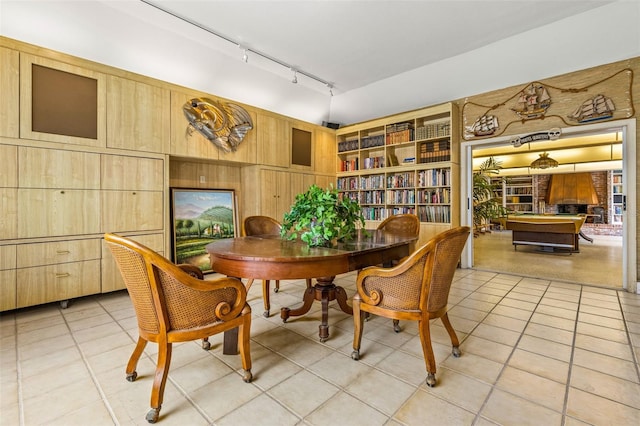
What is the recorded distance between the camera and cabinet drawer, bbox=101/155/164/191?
3.12m

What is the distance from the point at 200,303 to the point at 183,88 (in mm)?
3350

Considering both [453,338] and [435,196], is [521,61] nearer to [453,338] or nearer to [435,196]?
[435,196]

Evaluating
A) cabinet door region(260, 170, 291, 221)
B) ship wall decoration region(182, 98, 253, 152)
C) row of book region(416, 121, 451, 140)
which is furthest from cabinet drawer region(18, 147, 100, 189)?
row of book region(416, 121, 451, 140)

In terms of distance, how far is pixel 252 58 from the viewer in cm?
428

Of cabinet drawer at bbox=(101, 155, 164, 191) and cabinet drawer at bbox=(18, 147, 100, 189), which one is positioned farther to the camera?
cabinet drawer at bbox=(101, 155, 164, 191)

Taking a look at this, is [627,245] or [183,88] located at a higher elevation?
[183,88]

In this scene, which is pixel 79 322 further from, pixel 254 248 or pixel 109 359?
pixel 254 248

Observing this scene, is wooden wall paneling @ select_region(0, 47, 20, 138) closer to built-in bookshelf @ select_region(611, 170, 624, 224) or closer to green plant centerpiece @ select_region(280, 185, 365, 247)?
green plant centerpiece @ select_region(280, 185, 365, 247)

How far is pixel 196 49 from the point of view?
3.79 m

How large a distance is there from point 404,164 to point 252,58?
3107 millimetres

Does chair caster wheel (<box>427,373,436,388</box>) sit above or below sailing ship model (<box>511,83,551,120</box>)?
below

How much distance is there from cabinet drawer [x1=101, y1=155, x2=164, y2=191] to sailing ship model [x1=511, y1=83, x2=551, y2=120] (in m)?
5.04

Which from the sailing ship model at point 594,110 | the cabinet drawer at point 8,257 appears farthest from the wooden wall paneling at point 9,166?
the sailing ship model at point 594,110

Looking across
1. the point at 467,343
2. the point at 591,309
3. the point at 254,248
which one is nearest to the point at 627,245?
the point at 591,309
